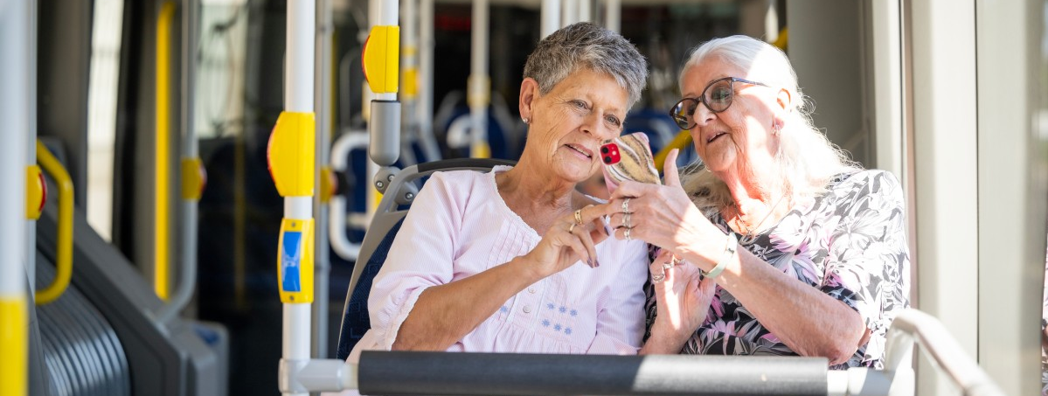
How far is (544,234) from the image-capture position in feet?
6.98

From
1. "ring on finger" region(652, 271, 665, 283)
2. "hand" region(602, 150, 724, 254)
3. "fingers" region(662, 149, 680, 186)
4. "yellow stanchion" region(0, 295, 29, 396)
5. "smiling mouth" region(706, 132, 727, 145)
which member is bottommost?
"ring on finger" region(652, 271, 665, 283)

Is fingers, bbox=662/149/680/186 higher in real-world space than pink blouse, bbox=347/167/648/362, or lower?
higher

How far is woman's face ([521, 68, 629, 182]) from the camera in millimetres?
2189

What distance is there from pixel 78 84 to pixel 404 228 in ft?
7.08

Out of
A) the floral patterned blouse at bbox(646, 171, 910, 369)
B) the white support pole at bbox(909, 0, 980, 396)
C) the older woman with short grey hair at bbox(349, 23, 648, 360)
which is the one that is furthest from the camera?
the white support pole at bbox(909, 0, 980, 396)

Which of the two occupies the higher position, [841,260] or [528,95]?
[528,95]

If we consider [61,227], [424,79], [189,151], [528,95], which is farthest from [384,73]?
[424,79]

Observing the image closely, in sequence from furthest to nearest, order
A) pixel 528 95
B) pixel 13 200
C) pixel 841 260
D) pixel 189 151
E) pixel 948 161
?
pixel 189 151 → pixel 948 161 → pixel 528 95 → pixel 841 260 → pixel 13 200

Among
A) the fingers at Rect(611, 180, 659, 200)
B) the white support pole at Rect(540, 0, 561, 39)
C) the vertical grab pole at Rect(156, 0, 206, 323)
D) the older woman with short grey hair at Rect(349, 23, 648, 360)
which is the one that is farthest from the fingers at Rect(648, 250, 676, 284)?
the vertical grab pole at Rect(156, 0, 206, 323)

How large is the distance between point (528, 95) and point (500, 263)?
0.37 metres

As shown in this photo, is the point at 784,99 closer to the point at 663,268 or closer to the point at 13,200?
the point at 663,268

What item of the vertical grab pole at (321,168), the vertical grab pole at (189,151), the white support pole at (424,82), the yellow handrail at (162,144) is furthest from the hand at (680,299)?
the white support pole at (424,82)

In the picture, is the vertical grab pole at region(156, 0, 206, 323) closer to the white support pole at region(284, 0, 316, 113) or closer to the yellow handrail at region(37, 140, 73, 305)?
the yellow handrail at region(37, 140, 73, 305)

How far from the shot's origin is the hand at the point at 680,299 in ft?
6.77
